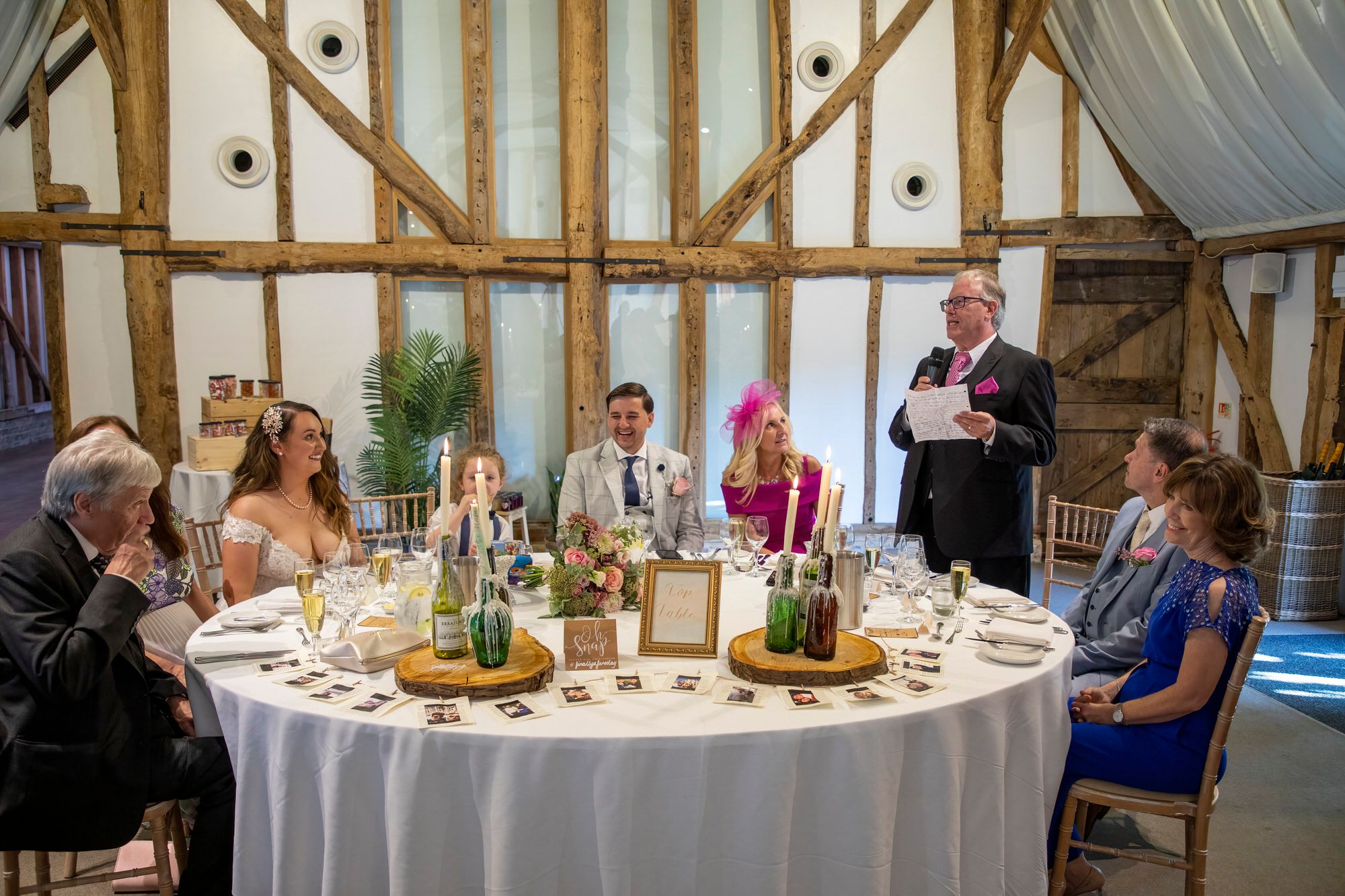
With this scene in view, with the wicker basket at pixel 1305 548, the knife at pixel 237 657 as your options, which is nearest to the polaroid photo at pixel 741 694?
the knife at pixel 237 657

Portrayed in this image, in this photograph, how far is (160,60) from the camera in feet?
20.7

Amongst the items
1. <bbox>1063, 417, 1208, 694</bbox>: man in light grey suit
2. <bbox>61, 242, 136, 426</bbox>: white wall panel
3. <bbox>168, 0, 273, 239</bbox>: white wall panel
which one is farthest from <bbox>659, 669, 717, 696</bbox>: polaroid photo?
<bbox>61, 242, 136, 426</bbox>: white wall panel

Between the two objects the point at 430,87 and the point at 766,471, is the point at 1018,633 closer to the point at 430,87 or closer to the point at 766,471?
the point at 766,471

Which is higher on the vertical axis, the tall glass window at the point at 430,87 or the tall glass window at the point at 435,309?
the tall glass window at the point at 430,87

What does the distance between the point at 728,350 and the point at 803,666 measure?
17.2 ft

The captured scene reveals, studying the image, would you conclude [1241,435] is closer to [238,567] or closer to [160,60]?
[238,567]

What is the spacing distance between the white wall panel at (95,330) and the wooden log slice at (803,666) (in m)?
6.09

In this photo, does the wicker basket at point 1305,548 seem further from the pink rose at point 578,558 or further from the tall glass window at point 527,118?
the tall glass window at point 527,118

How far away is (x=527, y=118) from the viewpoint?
6.92 meters

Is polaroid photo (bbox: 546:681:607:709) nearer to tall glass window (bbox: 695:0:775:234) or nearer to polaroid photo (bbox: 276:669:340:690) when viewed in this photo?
polaroid photo (bbox: 276:669:340:690)

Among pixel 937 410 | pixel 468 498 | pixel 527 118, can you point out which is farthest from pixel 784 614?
pixel 527 118

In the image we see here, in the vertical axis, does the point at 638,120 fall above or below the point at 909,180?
above

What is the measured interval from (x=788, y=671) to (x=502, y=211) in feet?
18.4

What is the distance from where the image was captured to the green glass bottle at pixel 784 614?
2258 mm
